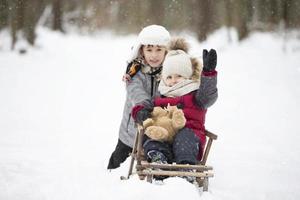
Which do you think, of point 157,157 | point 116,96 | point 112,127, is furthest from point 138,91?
point 116,96

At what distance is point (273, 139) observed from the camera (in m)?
6.57

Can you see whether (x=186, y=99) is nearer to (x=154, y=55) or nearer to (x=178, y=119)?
(x=178, y=119)

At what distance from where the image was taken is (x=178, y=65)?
4035 mm

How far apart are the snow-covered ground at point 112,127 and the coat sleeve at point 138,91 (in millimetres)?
755

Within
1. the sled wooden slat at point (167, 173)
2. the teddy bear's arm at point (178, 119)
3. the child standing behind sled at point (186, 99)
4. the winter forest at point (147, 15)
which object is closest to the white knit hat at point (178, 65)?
the child standing behind sled at point (186, 99)

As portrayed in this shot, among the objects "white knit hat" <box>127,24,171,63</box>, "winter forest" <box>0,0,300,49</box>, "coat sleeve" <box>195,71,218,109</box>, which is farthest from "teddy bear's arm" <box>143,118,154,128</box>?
"winter forest" <box>0,0,300,49</box>

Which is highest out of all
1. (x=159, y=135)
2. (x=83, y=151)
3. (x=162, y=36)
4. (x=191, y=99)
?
(x=162, y=36)

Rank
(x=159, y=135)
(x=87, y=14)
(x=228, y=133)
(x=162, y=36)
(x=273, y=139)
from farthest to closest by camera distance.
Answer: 1. (x=87, y=14)
2. (x=228, y=133)
3. (x=273, y=139)
4. (x=162, y=36)
5. (x=159, y=135)

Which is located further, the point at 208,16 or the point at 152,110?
the point at 208,16

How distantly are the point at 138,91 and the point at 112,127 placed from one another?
3727 millimetres

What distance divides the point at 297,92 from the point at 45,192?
7796 millimetres

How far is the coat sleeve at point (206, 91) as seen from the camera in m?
3.72

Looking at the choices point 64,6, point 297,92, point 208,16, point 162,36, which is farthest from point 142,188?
point 64,6

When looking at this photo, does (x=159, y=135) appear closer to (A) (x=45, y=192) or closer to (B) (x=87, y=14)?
(A) (x=45, y=192)
